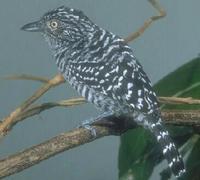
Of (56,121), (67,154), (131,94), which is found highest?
(131,94)

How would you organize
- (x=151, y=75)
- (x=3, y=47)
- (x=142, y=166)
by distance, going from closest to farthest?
(x=142, y=166) → (x=3, y=47) → (x=151, y=75)

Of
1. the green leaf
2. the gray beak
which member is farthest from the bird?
the green leaf

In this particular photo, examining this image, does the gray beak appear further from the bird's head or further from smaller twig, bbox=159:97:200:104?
smaller twig, bbox=159:97:200:104

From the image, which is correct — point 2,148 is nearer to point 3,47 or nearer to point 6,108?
point 6,108

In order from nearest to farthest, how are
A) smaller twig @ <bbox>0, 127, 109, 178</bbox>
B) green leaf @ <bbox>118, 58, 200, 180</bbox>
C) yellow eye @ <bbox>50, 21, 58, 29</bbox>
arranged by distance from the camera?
smaller twig @ <bbox>0, 127, 109, 178</bbox> → yellow eye @ <bbox>50, 21, 58, 29</bbox> → green leaf @ <bbox>118, 58, 200, 180</bbox>

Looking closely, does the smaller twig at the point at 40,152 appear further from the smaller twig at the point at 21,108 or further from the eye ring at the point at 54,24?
the eye ring at the point at 54,24

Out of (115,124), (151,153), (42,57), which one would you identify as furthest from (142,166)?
(42,57)
